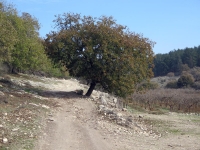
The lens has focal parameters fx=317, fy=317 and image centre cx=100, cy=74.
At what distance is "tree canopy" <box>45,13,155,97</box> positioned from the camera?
72.0 ft

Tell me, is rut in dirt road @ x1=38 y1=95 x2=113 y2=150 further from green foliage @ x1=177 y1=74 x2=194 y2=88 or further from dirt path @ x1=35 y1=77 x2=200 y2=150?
green foliage @ x1=177 y1=74 x2=194 y2=88

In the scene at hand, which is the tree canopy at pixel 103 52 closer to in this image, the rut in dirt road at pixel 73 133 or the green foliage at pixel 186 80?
the rut in dirt road at pixel 73 133

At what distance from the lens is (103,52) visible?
71.5 feet

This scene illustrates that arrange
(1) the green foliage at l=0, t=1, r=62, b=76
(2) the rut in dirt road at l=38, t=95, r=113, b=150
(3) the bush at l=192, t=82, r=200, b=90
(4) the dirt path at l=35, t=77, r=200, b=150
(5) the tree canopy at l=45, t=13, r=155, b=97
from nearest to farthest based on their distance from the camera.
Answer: (2) the rut in dirt road at l=38, t=95, r=113, b=150 → (4) the dirt path at l=35, t=77, r=200, b=150 → (5) the tree canopy at l=45, t=13, r=155, b=97 → (1) the green foliage at l=0, t=1, r=62, b=76 → (3) the bush at l=192, t=82, r=200, b=90

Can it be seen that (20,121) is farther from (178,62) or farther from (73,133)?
(178,62)

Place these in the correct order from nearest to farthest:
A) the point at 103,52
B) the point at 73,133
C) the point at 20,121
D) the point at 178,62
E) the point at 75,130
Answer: the point at 73,133 → the point at 20,121 → the point at 75,130 → the point at 103,52 → the point at 178,62

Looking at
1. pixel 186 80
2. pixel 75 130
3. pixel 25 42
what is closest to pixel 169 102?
pixel 25 42

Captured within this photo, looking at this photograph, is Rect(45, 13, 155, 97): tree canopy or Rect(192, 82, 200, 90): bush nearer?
Rect(45, 13, 155, 97): tree canopy

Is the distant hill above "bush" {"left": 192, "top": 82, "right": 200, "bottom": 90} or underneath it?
above

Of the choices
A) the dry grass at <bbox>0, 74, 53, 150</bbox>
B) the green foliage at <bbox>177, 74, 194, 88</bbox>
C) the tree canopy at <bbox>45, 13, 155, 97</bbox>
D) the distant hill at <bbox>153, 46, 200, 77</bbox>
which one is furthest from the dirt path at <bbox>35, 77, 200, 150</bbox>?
the distant hill at <bbox>153, 46, 200, 77</bbox>

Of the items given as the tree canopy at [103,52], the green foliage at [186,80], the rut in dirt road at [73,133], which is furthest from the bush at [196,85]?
the rut in dirt road at [73,133]

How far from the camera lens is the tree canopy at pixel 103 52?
72.0ft

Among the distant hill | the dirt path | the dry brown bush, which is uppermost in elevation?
the distant hill

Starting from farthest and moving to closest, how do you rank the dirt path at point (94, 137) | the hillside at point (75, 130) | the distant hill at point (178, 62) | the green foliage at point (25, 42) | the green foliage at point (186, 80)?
the distant hill at point (178, 62)
the green foliage at point (186, 80)
the green foliage at point (25, 42)
the dirt path at point (94, 137)
the hillside at point (75, 130)
